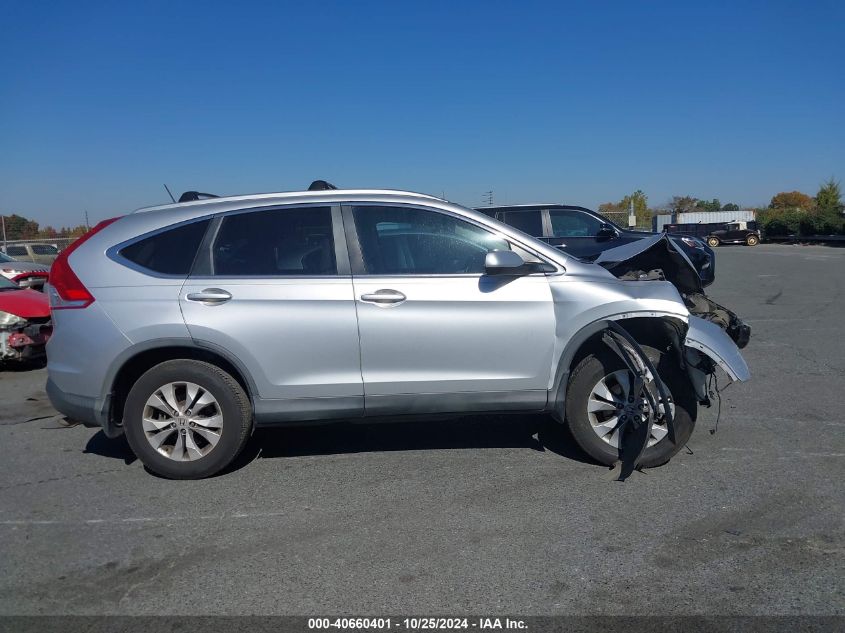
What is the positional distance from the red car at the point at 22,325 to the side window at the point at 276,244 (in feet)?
16.7

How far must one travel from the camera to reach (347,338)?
4.70m

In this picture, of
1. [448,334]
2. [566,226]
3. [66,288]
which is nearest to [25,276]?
[66,288]

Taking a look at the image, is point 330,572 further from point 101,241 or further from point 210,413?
point 101,241

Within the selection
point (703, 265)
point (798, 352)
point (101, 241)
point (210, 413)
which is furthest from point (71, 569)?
point (703, 265)

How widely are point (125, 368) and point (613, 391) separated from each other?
10.7 feet

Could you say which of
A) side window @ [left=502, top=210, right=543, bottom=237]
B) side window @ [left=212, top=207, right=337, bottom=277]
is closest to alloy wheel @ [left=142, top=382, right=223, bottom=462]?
side window @ [left=212, top=207, right=337, bottom=277]

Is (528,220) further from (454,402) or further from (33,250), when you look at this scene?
(33,250)

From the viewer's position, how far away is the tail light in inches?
188

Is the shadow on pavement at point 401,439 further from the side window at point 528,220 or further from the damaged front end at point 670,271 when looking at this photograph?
the side window at point 528,220

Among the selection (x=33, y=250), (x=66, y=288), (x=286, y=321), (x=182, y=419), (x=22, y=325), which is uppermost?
(x=33, y=250)

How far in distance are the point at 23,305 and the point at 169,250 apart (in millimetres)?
5135

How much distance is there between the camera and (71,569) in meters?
3.71

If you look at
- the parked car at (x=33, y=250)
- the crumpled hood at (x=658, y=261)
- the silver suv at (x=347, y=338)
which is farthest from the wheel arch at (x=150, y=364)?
the parked car at (x=33, y=250)

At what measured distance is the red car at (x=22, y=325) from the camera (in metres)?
8.83
